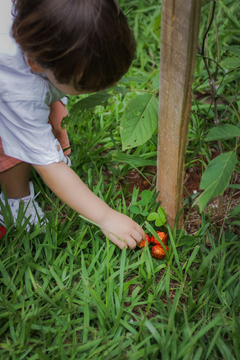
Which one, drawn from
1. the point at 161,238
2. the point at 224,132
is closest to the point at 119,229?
the point at 161,238

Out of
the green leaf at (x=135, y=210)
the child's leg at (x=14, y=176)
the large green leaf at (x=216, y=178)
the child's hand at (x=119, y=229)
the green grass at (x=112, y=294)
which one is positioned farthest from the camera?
the child's leg at (x=14, y=176)

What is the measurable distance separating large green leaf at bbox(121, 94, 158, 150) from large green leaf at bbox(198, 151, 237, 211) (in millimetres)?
289

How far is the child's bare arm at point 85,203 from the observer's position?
1.09 meters

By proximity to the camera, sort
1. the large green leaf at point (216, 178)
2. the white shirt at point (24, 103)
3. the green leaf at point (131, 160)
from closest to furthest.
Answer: the large green leaf at point (216, 178) → the white shirt at point (24, 103) → the green leaf at point (131, 160)

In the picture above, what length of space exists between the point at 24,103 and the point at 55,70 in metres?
0.18

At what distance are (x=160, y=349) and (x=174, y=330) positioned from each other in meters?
0.07

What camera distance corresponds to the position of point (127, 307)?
1046 mm

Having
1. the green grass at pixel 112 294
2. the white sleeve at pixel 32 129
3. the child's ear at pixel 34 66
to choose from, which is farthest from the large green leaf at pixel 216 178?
the child's ear at pixel 34 66

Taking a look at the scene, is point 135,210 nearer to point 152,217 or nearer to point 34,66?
point 152,217

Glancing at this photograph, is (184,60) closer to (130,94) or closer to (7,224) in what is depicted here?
(7,224)

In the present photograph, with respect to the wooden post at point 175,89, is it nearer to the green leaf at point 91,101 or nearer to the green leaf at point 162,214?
the green leaf at point 162,214

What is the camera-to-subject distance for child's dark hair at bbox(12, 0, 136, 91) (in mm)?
838

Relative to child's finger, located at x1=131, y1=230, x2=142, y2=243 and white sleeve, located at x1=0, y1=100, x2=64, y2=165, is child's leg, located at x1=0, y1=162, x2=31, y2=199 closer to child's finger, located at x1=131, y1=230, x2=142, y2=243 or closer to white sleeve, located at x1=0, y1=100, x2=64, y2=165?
white sleeve, located at x1=0, y1=100, x2=64, y2=165

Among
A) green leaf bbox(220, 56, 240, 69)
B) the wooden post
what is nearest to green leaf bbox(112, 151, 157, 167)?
the wooden post
